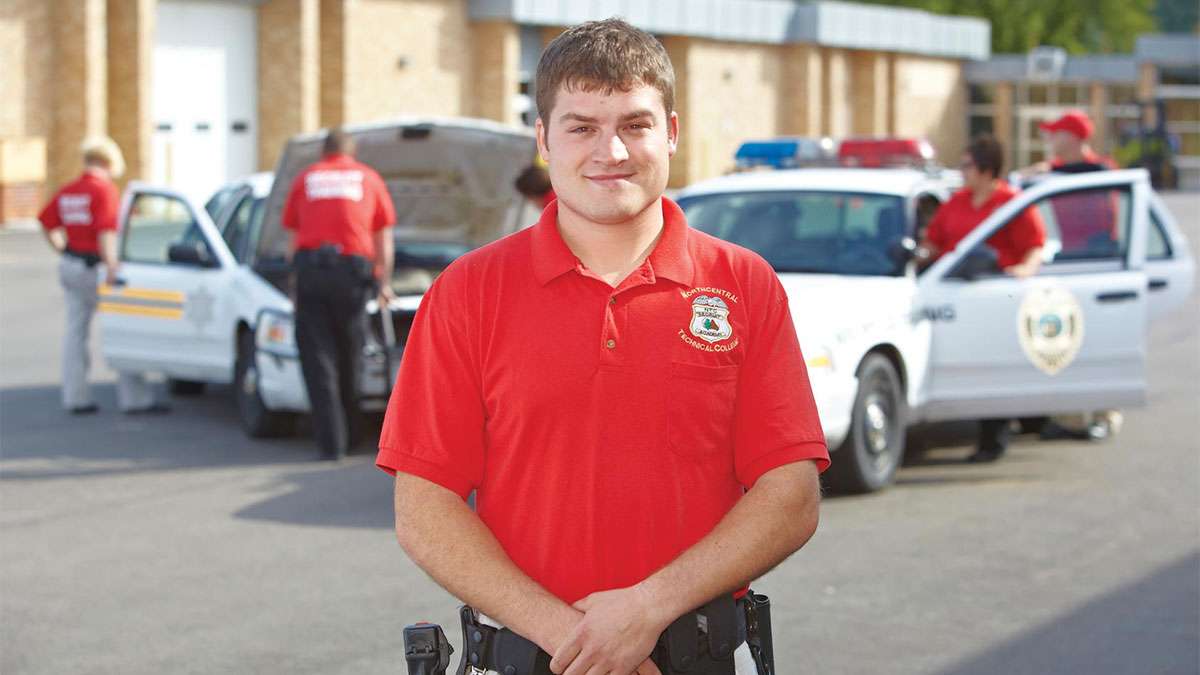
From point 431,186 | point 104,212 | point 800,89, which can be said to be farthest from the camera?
point 800,89

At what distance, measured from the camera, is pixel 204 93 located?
37688 millimetres

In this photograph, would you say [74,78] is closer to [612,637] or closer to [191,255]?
[191,255]

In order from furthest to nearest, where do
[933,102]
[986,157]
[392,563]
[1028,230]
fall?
[933,102], [986,157], [1028,230], [392,563]

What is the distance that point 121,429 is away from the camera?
39.7ft

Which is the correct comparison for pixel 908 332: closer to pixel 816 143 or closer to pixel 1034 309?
pixel 1034 309

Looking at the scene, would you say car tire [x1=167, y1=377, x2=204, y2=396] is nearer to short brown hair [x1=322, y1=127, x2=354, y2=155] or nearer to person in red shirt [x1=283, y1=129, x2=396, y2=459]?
person in red shirt [x1=283, y1=129, x2=396, y2=459]

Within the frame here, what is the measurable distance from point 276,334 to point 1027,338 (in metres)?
4.41

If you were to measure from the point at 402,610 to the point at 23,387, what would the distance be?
788 cm

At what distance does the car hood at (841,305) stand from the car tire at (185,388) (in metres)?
5.66

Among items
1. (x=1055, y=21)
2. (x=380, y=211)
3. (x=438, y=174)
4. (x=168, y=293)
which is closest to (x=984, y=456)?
(x=380, y=211)

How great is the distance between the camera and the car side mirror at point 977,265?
10.1 m

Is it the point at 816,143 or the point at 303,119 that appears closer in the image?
the point at 816,143

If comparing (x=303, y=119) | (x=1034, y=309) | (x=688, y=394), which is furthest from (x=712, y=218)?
(x=303, y=119)

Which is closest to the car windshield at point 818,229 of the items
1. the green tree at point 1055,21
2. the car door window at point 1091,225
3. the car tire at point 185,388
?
the car door window at point 1091,225
